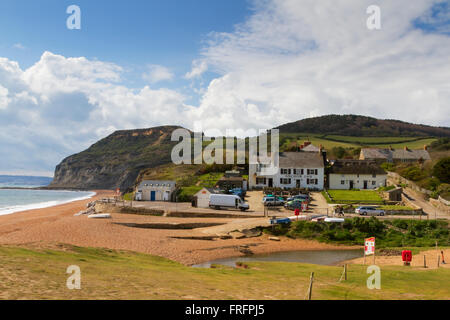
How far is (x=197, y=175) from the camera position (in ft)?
252

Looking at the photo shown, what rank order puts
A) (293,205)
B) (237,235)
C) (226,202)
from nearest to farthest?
(237,235)
(293,205)
(226,202)

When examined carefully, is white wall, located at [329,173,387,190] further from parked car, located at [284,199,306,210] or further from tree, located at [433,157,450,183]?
parked car, located at [284,199,306,210]

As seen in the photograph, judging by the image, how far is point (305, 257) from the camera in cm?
3023

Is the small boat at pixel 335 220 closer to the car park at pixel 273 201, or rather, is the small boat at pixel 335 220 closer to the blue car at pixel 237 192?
the car park at pixel 273 201

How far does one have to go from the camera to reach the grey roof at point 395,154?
100 metres

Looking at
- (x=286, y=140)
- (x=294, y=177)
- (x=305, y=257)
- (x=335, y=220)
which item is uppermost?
(x=286, y=140)

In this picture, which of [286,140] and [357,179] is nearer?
[357,179]

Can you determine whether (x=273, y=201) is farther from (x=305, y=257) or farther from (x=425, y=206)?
(x=425, y=206)

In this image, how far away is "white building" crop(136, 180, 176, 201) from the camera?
55.7 m

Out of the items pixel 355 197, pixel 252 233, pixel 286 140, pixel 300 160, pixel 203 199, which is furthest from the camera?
pixel 286 140

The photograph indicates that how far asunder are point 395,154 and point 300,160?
51.7 metres

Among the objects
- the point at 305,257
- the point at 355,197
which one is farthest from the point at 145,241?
the point at 355,197
